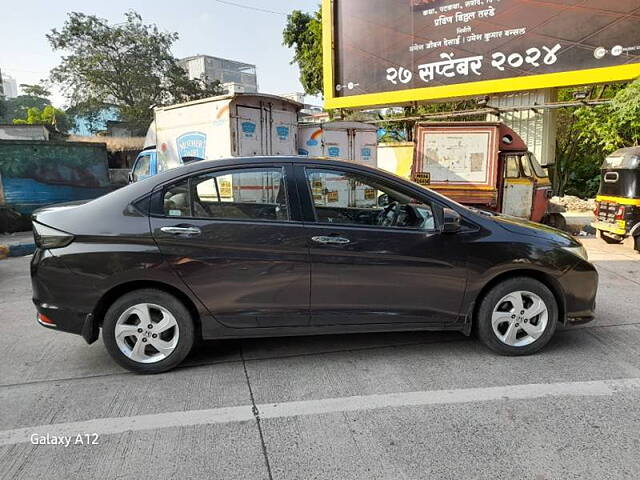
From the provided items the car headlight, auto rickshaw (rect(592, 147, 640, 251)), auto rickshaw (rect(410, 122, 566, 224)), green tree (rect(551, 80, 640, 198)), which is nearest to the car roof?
the car headlight

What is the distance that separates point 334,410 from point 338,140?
835 cm

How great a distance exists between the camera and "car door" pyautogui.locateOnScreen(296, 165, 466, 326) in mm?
3312

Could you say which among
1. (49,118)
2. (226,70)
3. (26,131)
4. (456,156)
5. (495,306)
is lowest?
(495,306)

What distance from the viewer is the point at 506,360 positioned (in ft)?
11.5

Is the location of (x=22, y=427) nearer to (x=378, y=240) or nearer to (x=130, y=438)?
(x=130, y=438)

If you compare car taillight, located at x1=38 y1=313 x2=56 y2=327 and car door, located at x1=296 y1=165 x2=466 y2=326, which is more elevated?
car door, located at x1=296 y1=165 x2=466 y2=326

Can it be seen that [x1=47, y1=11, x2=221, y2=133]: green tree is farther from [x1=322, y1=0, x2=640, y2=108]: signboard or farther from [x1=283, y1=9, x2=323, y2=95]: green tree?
[x1=322, y1=0, x2=640, y2=108]: signboard

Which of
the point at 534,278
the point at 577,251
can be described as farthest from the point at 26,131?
the point at 577,251

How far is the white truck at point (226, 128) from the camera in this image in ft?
27.1

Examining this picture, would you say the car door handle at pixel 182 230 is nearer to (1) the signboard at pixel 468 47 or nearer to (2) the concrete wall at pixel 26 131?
(1) the signboard at pixel 468 47

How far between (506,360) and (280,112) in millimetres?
7170

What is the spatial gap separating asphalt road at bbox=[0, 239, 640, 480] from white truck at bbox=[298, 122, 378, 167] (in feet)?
22.1

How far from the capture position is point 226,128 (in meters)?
8.23

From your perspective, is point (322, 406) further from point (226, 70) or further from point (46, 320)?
point (226, 70)
